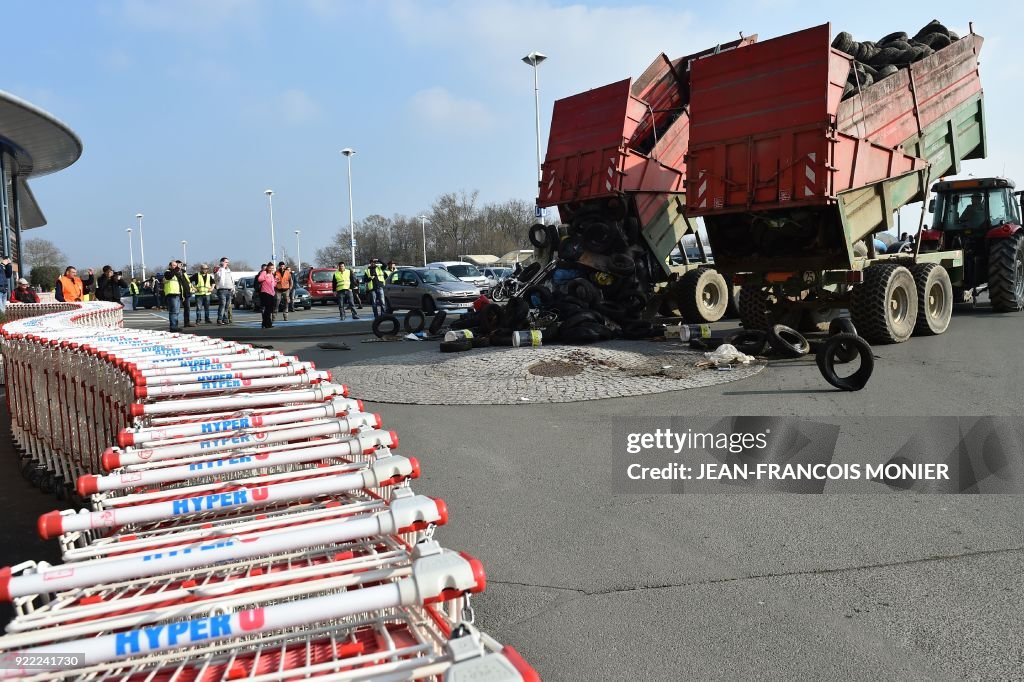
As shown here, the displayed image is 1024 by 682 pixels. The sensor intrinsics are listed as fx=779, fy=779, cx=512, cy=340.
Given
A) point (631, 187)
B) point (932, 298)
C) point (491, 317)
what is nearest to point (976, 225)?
point (932, 298)

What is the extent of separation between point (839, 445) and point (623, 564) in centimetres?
313

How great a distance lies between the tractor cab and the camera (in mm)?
17312

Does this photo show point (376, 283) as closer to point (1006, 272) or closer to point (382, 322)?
point (382, 322)

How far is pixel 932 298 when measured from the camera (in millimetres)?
13656

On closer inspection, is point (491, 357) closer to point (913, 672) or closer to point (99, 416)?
point (99, 416)

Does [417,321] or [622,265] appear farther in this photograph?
[417,321]

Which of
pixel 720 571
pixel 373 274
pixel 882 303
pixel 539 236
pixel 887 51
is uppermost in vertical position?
pixel 887 51

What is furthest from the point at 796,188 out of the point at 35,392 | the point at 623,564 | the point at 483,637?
the point at 483,637

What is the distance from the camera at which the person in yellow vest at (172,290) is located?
22406 mm

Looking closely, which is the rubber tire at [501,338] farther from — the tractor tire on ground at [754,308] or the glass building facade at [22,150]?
the glass building facade at [22,150]

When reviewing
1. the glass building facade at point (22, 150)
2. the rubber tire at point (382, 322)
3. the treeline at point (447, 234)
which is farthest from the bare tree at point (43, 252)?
the rubber tire at point (382, 322)

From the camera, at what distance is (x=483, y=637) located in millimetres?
1952

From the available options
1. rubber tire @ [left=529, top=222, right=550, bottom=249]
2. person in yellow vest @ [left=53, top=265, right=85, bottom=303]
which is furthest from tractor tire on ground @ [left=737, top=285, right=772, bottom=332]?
person in yellow vest @ [left=53, top=265, right=85, bottom=303]

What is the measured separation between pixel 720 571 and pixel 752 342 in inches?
301
